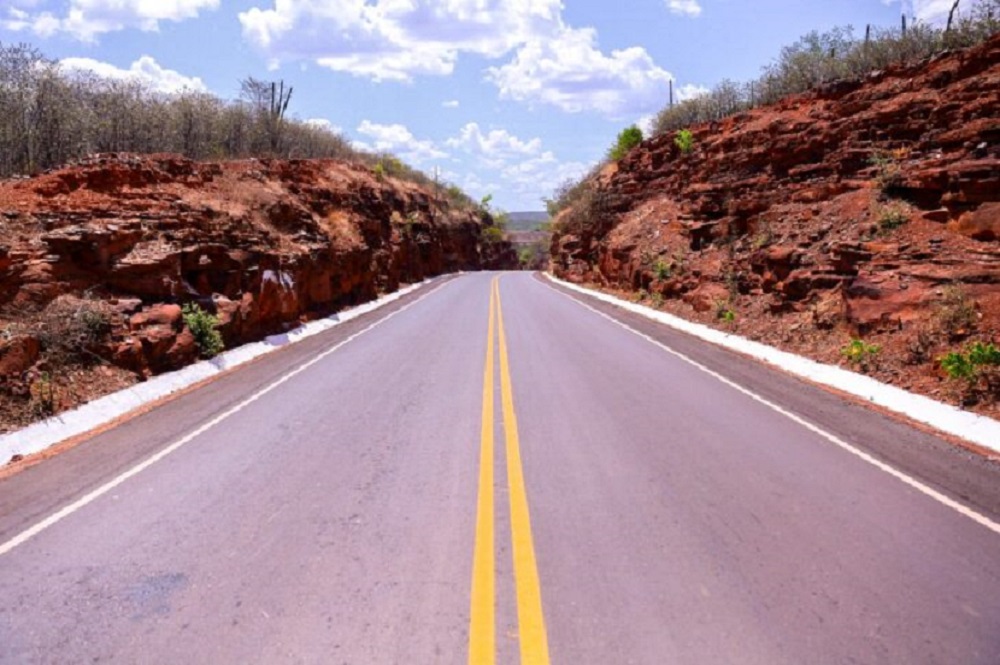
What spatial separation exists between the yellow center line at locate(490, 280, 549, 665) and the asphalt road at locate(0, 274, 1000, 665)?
0.8 inches

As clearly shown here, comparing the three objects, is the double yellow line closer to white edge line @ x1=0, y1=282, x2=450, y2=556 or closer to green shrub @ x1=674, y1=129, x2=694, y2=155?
white edge line @ x1=0, y1=282, x2=450, y2=556

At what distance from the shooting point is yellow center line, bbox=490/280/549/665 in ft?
12.3

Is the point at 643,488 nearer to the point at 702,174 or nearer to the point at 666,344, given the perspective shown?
the point at 666,344

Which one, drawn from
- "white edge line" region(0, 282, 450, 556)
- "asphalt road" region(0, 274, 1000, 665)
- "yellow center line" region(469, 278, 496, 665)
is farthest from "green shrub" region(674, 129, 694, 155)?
"yellow center line" region(469, 278, 496, 665)

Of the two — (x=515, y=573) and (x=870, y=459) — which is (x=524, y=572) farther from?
(x=870, y=459)

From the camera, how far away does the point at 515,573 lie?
4.55m

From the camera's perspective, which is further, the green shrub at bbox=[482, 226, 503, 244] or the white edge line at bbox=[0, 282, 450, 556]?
the green shrub at bbox=[482, 226, 503, 244]

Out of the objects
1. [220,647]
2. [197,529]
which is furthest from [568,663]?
[197,529]

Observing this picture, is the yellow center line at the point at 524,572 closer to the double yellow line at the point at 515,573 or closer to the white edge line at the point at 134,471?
the double yellow line at the point at 515,573

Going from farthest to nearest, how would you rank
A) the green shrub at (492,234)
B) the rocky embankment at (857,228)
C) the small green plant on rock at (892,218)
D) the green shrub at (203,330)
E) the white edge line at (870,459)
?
the green shrub at (492,234), the small green plant on rock at (892,218), the green shrub at (203,330), the rocky embankment at (857,228), the white edge line at (870,459)

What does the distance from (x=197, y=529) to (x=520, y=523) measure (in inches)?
96.0

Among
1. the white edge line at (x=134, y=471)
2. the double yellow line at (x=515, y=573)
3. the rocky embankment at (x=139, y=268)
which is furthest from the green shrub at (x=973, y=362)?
the rocky embankment at (x=139, y=268)

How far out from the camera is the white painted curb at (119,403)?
8180mm

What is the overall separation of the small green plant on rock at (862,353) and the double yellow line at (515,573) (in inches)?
269
